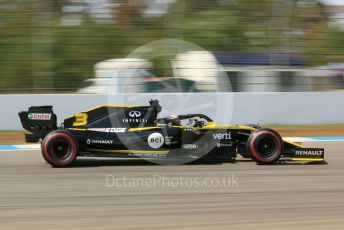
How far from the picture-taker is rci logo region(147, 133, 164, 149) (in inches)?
317

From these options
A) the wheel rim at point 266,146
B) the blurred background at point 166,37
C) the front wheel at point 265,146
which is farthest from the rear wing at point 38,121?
the blurred background at point 166,37

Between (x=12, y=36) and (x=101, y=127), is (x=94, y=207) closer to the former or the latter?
(x=101, y=127)

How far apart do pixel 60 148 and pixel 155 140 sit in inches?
50.7

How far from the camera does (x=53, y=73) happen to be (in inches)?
540

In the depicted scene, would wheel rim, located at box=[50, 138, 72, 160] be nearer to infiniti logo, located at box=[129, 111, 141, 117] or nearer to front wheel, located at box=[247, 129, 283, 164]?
infiniti logo, located at box=[129, 111, 141, 117]

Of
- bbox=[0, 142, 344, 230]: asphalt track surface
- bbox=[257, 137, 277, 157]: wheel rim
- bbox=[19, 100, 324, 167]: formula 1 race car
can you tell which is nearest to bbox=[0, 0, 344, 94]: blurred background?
bbox=[0, 142, 344, 230]: asphalt track surface

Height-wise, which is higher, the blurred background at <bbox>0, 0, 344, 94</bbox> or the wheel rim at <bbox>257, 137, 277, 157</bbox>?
the blurred background at <bbox>0, 0, 344, 94</bbox>

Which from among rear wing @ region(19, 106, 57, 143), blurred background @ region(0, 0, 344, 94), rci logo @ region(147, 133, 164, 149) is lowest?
rci logo @ region(147, 133, 164, 149)

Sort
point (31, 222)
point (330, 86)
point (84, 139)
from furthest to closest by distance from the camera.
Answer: point (330, 86) < point (84, 139) < point (31, 222)

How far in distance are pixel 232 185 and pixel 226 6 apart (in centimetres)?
966

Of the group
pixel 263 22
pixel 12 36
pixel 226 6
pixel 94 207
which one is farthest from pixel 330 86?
pixel 94 207

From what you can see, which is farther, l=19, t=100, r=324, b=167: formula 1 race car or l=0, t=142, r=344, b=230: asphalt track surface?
l=19, t=100, r=324, b=167: formula 1 race car

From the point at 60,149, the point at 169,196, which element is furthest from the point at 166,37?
the point at 169,196

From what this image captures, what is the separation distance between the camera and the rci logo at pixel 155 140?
8.05m
